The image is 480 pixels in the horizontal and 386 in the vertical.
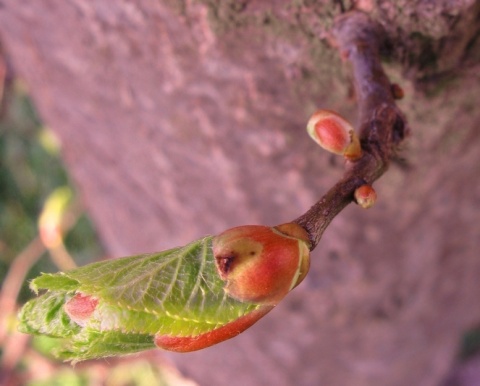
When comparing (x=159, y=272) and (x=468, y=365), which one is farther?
(x=468, y=365)

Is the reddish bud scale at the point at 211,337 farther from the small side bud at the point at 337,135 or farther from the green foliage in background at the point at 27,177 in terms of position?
the green foliage in background at the point at 27,177

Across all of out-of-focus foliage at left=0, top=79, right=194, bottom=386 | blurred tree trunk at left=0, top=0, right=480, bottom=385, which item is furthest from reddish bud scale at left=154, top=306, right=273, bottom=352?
out-of-focus foliage at left=0, top=79, right=194, bottom=386

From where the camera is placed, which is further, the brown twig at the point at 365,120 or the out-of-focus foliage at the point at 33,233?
the out-of-focus foliage at the point at 33,233

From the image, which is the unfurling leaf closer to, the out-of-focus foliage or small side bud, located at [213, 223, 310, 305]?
small side bud, located at [213, 223, 310, 305]

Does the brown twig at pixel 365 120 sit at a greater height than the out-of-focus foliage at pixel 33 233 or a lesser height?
lesser

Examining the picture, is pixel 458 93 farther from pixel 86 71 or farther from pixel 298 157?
pixel 86 71

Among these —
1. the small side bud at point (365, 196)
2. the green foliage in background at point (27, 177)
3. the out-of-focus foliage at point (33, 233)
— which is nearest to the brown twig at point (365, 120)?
the small side bud at point (365, 196)

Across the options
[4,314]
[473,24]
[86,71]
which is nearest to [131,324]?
[473,24]
